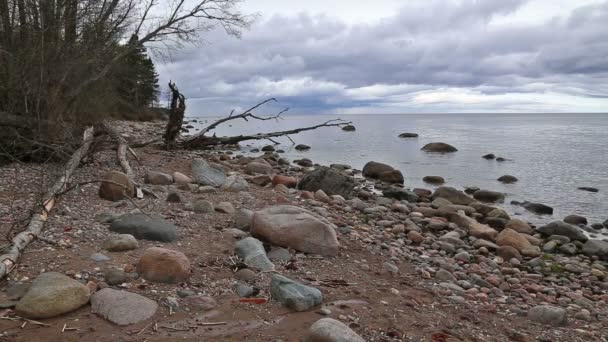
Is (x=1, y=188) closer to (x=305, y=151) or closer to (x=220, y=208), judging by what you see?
(x=220, y=208)

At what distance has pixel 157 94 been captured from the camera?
46656 mm

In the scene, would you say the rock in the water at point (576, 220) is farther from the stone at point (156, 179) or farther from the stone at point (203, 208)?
the stone at point (156, 179)

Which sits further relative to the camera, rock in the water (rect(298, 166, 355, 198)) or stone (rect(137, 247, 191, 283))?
rock in the water (rect(298, 166, 355, 198))

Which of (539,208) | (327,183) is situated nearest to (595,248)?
(539,208)

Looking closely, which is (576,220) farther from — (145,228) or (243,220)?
(145,228)

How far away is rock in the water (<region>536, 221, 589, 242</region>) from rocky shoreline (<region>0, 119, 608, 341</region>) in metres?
0.63

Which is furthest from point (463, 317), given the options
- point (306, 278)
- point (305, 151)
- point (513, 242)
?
point (305, 151)

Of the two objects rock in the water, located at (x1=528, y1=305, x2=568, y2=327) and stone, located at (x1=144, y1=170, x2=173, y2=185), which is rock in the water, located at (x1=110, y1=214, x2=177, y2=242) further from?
rock in the water, located at (x1=528, y1=305, x2=568, y2=327)

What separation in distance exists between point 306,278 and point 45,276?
242 centimetres

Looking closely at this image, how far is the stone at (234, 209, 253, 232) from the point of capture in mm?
6393

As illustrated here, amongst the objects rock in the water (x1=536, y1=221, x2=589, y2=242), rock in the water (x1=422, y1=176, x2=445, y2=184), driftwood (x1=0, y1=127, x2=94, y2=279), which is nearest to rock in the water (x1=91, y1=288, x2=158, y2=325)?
driftwood (x1=0, y1=127, x2=94, y2=279)

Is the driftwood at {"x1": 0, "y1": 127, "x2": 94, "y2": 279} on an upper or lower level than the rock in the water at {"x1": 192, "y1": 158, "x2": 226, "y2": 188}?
upper

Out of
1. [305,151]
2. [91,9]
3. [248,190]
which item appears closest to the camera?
[248,190]

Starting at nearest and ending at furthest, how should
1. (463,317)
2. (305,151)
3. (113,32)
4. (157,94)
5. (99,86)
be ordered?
(463,317)
(113,32)
(99,86)
(305,151)
(157,94)
